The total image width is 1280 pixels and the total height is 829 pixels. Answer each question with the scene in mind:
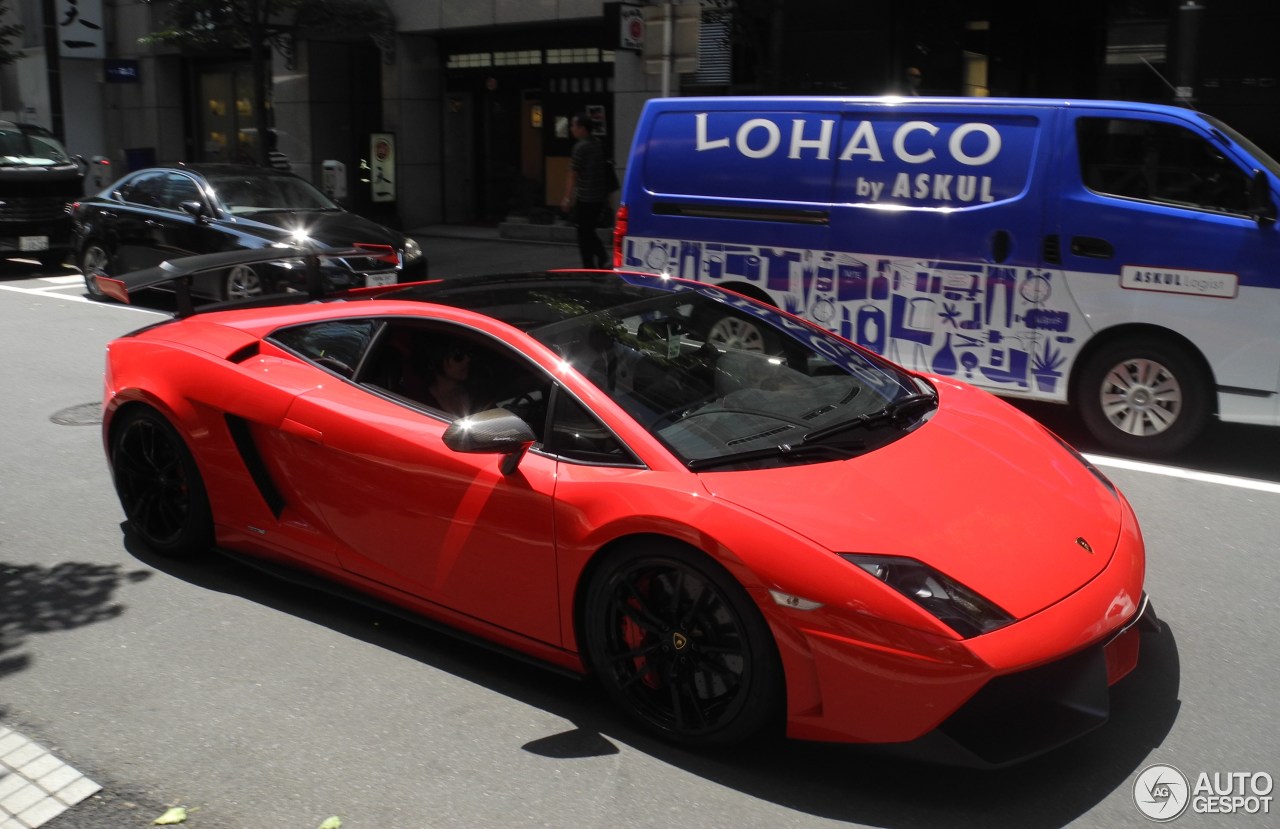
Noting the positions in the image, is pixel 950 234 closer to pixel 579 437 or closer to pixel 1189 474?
pixel 1189 474

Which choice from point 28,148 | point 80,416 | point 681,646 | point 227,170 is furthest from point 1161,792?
point 28,148

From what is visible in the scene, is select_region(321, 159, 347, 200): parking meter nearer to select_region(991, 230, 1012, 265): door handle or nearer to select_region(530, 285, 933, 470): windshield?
select_region(991, 230, 1012, 265): door handle

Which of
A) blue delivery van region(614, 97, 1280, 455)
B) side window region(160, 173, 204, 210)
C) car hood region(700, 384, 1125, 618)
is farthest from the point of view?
side window region(160, 173, 204, 210)

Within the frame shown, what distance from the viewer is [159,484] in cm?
518

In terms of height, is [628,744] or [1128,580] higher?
[1128,580]

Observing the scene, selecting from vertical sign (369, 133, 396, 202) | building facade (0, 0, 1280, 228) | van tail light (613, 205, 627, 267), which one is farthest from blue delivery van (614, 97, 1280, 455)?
vertical sign (369, 133, 396, 202)

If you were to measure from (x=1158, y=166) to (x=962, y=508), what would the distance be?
4.15 m

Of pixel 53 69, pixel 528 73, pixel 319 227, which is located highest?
pixel 53 69

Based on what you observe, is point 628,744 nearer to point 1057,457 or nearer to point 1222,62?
point 1057,457

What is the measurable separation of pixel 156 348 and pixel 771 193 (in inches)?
168

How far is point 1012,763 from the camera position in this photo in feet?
10.4

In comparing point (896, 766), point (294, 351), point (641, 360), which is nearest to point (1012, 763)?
point (896, 766)

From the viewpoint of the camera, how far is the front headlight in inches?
125

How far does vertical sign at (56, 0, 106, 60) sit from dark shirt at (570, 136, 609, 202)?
57.3 feet
